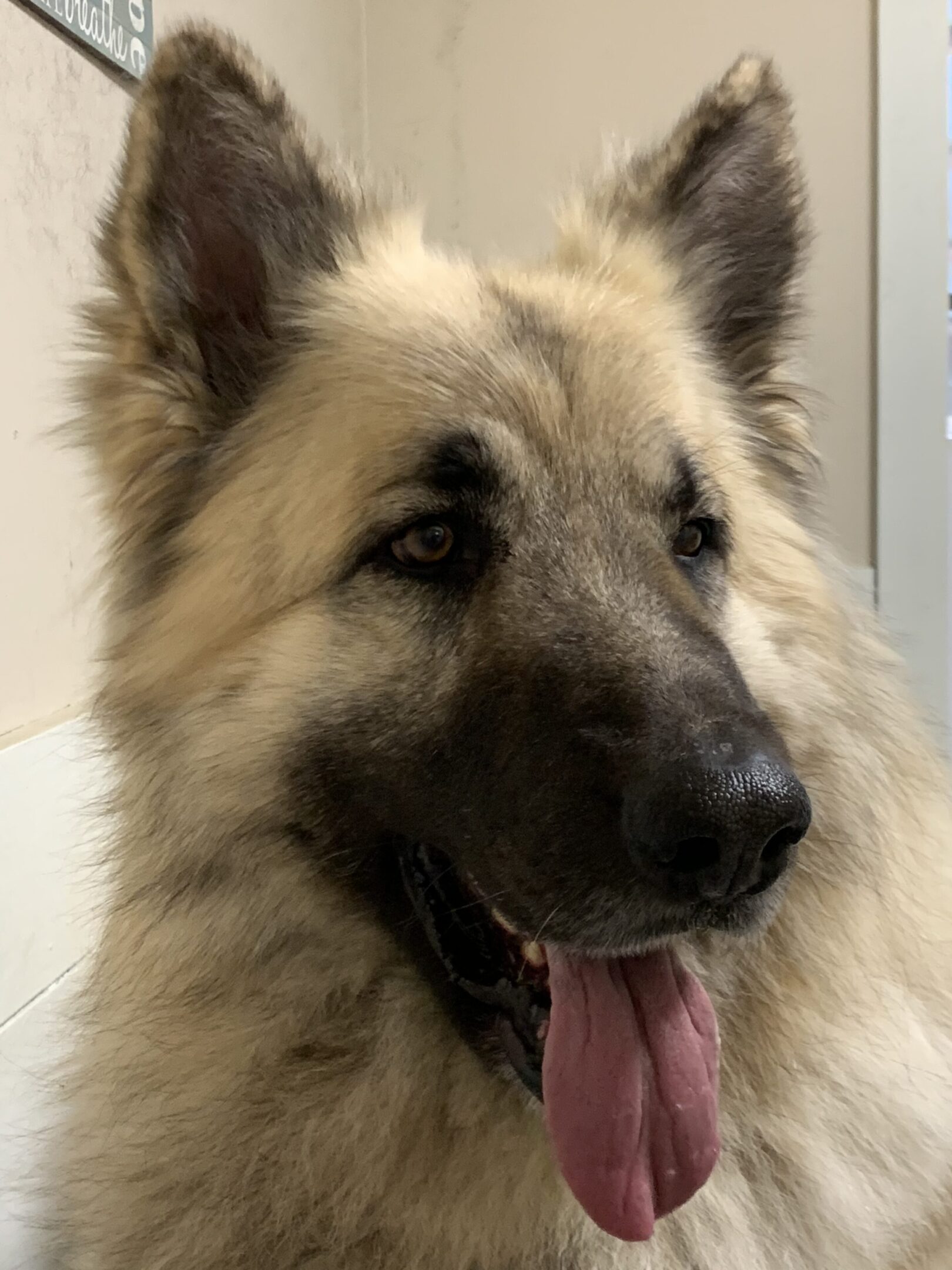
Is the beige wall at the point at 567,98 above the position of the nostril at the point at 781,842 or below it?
above

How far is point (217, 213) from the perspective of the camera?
1028mm

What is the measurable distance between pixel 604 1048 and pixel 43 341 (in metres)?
1.12

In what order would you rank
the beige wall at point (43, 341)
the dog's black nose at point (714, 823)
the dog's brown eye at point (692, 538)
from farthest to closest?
the beige wall at point (43, 341) → the dog's brown eye at point (692, 538) → the dog's black nose at point (714, 823)

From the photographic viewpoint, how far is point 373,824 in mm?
949

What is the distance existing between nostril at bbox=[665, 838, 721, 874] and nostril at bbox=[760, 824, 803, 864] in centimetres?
4

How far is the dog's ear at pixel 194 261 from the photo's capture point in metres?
0.94

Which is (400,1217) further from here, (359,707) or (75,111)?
(75,111)

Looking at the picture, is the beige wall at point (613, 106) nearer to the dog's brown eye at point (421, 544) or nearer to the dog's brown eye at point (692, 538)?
the dog's brown eye at point (692, 538)

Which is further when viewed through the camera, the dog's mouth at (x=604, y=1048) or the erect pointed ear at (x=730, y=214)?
the erect pointed ear at (x=730, y=214)

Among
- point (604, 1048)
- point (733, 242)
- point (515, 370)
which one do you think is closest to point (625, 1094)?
point (604, 1048)

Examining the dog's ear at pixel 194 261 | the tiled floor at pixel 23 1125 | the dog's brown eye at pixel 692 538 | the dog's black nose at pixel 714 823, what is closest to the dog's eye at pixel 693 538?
the dog's brown eye at pixel 692 538

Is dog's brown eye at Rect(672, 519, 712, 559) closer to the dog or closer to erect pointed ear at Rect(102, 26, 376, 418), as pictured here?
the dog

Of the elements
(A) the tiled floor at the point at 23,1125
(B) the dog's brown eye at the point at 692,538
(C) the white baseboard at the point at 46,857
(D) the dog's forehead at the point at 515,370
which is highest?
(D) the dog's forehead at the point at 515,370

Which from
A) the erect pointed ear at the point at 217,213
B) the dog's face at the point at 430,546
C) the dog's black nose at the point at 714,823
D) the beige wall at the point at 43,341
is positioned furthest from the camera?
the beige wall at the point at 43,341
